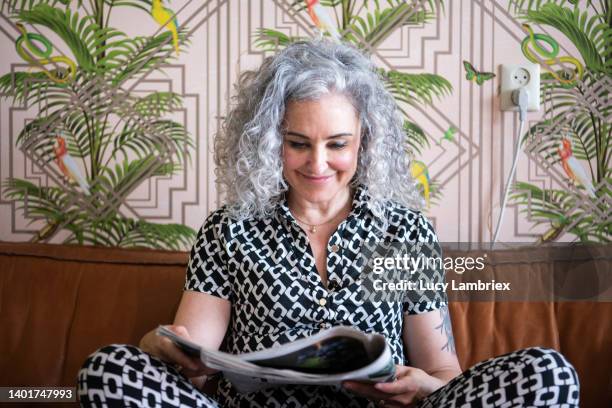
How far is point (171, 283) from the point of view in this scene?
1.69 m

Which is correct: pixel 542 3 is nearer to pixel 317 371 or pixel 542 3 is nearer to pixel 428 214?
pixel 428 214

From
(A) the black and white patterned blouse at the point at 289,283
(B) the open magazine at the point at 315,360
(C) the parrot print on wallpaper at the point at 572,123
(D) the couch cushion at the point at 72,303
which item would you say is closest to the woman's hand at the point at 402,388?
(B) the open magazine at the point at 315,360

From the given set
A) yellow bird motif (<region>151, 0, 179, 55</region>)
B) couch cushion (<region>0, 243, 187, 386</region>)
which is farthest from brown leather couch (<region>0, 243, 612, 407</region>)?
yellow bird motif (<region>151, 0, 179, 55</region>)

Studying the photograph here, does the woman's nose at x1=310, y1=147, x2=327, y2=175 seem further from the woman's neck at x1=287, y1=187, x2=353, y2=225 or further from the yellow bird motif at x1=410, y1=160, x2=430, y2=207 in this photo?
the yellow bird motif at x1=410, y1=160, x2=430, y2=207

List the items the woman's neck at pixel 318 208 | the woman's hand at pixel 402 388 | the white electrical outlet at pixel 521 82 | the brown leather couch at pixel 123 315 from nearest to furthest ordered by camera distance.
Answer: the woman's hand at pixel 402 388 → the woman's neck at pixel 318 208 → the brown leather couch at pixel 123 315 → the white electrical outlet at pixel 521 82

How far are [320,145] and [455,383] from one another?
508 mm

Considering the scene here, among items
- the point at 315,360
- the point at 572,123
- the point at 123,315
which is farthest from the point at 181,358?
the point at 572,123

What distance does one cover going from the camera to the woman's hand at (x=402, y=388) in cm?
111

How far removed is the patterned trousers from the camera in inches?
41.0

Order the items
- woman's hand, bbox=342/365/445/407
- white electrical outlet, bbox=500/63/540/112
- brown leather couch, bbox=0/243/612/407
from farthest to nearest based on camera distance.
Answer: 1. white electrical outlet, bbox=500/63/540/112
2. brown leather couch, bbox=0/243/612/407
3. woman's hand, bbox=342/365/445/407

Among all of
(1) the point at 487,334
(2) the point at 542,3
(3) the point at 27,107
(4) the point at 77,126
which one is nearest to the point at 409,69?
(2) the point at 542,3

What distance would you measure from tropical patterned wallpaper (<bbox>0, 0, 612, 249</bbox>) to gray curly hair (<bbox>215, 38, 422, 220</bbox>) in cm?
42

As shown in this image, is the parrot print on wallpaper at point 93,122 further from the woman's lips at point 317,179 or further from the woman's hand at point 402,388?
the woman's hand at point 402,388

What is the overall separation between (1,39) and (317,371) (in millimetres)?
1475
